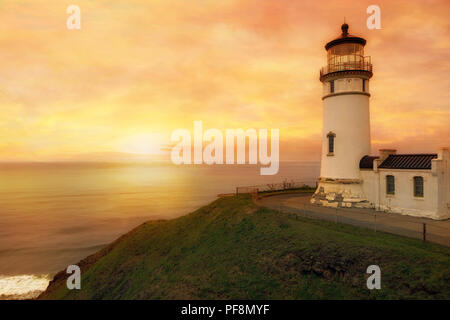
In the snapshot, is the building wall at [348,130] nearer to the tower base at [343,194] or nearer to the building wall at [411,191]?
the tower base at [343,194]

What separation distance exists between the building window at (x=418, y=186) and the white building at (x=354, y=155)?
0.21 feet

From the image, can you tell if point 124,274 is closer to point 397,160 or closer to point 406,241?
point 406,241

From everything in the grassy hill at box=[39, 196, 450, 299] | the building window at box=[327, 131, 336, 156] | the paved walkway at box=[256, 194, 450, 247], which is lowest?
the grassy hill at box=[39, 196, 450, 299]

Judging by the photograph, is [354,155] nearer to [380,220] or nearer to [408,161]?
[408,161]

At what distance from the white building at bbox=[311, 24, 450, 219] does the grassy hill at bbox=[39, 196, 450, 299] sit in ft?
23.9

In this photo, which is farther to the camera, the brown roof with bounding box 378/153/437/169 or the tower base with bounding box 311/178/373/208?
the tower base with bounding box 311/178/373/208

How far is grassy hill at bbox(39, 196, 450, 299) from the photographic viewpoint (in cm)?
977

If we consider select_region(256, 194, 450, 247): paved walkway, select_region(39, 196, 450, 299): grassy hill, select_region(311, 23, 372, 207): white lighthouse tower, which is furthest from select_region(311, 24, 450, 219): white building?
select_region(39, 196, 450, 299): grassy hill

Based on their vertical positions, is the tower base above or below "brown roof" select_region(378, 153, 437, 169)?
below

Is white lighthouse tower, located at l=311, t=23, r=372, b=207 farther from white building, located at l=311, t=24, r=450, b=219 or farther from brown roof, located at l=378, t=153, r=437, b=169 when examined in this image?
brown roof, located at l=378, t=153, r=437, b=169

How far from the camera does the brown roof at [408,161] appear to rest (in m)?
18.6
